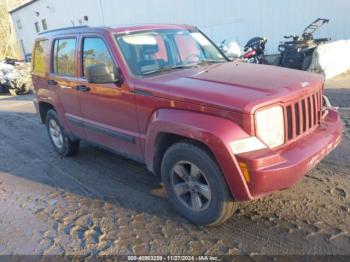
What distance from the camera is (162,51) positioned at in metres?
4.14

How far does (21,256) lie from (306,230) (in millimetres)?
2661

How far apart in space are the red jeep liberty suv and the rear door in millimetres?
27

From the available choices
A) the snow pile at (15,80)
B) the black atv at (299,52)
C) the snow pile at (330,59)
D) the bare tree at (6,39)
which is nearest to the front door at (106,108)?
the snow pile at (330,59)

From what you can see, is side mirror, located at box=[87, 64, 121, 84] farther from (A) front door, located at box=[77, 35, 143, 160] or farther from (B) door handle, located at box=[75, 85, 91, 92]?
(B) door handle, located at box=[75, 85, 91, 92]

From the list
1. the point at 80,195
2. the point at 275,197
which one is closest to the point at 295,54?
the point at 275,197

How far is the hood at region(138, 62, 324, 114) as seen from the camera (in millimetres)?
2953

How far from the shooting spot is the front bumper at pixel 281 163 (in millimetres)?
2812

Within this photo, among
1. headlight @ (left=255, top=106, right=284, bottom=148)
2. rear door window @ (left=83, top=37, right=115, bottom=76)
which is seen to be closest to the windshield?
rear door window @ (left=83, top=37, right=115, bottom=76)

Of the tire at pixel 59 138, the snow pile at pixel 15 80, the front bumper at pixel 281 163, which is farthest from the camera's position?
the snow pile at pixel 15 80

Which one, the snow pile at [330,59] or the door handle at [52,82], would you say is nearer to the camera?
the door handle at [52,82]

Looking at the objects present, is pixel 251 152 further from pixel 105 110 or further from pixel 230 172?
pixel 105 110

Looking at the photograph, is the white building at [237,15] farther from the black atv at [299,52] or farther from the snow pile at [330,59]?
the snow pile at [330,59]

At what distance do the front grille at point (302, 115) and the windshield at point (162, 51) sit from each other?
142cm

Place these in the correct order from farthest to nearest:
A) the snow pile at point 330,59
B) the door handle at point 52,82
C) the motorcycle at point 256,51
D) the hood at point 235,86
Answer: the motorcycle at point 256,51 < the snow pile at point 330,59 < the door handle at point 52,82 < the hood at point 235,86
